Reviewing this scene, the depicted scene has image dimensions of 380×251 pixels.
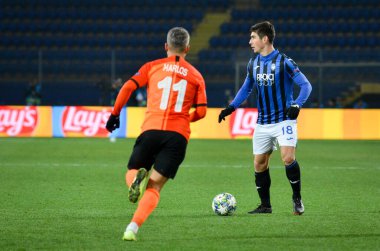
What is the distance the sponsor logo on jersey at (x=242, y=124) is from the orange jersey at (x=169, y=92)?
624 inches

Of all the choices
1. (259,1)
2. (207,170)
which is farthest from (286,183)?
(259,1)

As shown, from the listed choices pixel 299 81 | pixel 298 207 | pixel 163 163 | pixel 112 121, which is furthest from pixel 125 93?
pixel 298 207

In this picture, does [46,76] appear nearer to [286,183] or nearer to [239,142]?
[239,142]

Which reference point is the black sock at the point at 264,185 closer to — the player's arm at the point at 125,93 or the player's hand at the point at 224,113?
the player's hand at the point at 224,113

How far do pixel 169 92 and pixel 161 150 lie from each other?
484 millimetres

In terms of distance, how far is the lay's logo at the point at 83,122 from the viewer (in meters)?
22.5

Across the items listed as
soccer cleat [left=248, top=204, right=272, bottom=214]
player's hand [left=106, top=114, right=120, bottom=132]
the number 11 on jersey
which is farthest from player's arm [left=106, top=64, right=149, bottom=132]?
soccer cleat [left=248, top=204, right=272, bottom=214]

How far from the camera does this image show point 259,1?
3406cm

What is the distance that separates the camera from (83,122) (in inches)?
898

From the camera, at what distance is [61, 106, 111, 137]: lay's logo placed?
22.5 meters

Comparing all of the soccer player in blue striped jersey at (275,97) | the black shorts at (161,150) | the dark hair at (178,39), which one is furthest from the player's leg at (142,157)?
the soccer player in blue striped jersey at (275,97)

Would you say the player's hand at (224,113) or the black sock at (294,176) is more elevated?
the player's hand at (224,113)

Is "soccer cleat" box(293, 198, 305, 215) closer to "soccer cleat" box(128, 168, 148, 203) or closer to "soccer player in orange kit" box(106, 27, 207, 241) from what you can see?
"soccer player in orange kit" box(106, 27, 207, 241)

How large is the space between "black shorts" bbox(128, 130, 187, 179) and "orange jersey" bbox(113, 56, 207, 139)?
6cm
